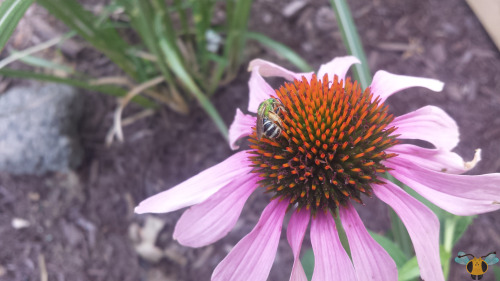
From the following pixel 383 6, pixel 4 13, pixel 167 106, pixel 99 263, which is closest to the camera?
pixel 4 13

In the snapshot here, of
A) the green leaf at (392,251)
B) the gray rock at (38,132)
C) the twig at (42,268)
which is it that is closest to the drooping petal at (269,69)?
the green leaf at (392,251)

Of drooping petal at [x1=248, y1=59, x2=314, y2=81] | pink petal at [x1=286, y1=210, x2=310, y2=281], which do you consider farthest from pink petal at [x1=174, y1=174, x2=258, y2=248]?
drooping petal at [x1=248, y1=59, x2=314, y2=81]

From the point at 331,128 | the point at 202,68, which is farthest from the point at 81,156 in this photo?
the point at 331,128

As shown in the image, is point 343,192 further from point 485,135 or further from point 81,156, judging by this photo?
point 81,156

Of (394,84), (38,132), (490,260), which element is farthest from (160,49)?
(490,260)

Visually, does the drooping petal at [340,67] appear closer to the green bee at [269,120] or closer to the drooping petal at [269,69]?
the drooping petal at [269,69]

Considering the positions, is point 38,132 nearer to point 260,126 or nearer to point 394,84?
point 260,126

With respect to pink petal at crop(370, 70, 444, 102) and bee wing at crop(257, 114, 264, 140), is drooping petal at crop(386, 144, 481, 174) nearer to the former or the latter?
pink petal at crop(370, 70, 444, 102)
